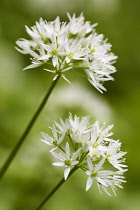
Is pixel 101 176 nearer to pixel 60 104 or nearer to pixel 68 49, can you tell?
pixel 68 49

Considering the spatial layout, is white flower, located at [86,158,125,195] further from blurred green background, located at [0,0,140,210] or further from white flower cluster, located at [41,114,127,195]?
blurred green background, located at [0,0,140,210]

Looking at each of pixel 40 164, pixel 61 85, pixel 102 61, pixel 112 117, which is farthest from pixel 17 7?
pixel 102 61

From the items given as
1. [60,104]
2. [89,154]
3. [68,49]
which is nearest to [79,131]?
[89,154]

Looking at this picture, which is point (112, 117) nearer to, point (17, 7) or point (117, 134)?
point (117, 134)

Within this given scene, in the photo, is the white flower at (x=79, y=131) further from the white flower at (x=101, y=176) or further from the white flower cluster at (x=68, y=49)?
the white flower cluster at (x=68, y=49)

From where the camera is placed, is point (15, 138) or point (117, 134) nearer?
point (15, 138)

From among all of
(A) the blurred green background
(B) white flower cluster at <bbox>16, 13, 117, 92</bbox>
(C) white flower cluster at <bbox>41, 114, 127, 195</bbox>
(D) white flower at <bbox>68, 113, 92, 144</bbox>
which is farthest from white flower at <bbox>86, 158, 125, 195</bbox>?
(B) white flower cluster at <bbox>16, 13, 117, 92</bbox>
